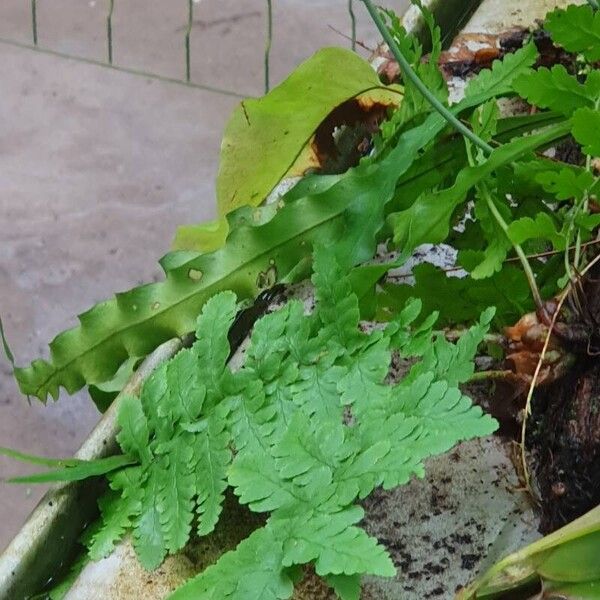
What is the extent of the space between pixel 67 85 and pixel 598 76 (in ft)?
3.74

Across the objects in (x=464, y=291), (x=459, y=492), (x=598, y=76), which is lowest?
(x=459, y=492)

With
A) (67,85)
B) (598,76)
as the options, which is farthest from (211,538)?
(67,85)

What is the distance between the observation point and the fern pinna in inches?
18.8

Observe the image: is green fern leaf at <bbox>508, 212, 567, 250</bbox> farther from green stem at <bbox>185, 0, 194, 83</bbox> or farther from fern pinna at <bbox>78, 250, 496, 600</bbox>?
green stem at <bbox>185, 0, 194, 83</bbox>

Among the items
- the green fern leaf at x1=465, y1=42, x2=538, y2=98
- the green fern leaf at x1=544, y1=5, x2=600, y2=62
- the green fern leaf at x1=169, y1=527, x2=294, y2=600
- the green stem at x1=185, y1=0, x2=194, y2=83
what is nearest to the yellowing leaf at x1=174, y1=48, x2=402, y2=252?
the green fern leaf at x1=465, y1=42, x2=538, y2=98

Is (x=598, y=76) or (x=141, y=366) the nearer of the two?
(x=598, y=76)

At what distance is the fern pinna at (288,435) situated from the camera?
477mm

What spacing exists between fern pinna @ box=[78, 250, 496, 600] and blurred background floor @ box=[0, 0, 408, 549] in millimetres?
589

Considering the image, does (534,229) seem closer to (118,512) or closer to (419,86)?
(419,86)

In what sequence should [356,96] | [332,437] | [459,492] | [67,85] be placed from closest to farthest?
[332,437] → [459,492] → [356,96] → [67,85]

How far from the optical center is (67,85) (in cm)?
154

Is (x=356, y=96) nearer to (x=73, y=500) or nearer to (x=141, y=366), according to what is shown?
(x=141, y=366)

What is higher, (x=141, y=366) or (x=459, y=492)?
(x=141, y=366)

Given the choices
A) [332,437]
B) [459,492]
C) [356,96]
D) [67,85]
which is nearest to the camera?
[332,437]
